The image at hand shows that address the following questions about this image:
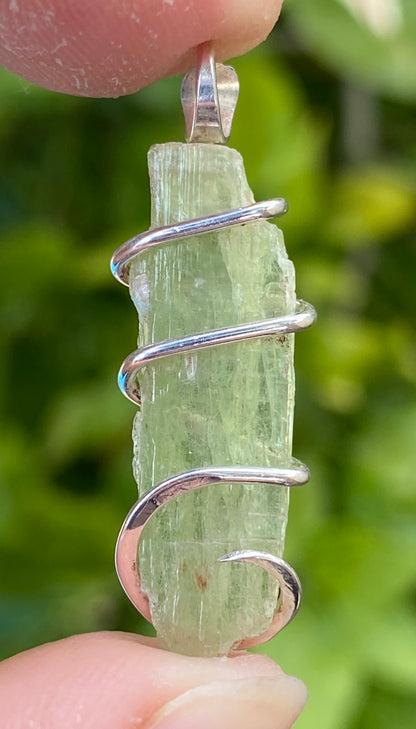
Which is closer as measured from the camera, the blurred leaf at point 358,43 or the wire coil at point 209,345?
the wire coil at point 209,345

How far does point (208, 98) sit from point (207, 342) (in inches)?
8.9

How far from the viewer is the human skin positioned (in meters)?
0.74

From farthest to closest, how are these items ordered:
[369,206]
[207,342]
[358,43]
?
[369,206]
[358,43]
[207,342]

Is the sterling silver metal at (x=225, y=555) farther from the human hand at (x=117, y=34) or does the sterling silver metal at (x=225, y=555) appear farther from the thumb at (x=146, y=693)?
the human hand at (x=117, y=34)

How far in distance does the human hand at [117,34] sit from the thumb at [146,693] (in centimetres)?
53

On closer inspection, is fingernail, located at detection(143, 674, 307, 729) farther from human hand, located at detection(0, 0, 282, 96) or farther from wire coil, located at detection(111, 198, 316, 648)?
human hand, located at detection(0, 0, 282, 96)

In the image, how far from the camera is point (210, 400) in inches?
30.2

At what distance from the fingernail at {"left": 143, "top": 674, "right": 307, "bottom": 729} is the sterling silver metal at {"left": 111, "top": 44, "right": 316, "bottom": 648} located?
2.5 inches

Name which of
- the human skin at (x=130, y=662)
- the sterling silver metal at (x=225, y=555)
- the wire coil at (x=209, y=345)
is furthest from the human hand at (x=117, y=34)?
the sterling silver metal at (x=225, y=555)

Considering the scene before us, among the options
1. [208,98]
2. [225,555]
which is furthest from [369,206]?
[225,555]

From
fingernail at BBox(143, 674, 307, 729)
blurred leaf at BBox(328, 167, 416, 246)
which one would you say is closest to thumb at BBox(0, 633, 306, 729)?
fingernail at BBox(143, 674, 307, 729)

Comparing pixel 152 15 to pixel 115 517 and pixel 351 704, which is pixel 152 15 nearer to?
pixel 115 517

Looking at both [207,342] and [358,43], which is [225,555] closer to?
[207,342]

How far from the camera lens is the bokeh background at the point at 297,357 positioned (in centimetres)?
148
